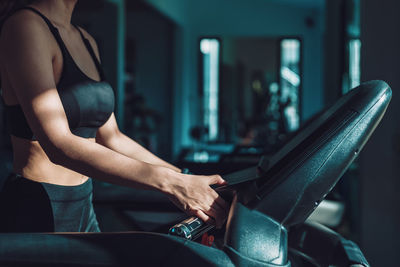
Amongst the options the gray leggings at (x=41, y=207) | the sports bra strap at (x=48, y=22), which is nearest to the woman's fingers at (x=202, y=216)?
the gray leggings at (x=41, y=207)

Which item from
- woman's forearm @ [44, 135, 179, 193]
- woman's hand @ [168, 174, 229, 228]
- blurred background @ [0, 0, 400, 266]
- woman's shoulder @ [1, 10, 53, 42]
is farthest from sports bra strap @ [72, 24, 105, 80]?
blurred background @ [0, 0, 400, 266]

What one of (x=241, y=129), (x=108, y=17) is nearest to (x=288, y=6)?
(x=241, y=129)

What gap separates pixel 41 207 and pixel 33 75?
1.11 feet

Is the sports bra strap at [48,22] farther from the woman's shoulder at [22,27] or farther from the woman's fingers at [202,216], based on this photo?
the woman's fingers at [202,216]

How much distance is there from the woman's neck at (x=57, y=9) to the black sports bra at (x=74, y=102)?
4.4 inches

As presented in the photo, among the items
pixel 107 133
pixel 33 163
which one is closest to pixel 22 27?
pixel 33 163

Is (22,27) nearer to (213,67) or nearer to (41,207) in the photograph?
(41,207)

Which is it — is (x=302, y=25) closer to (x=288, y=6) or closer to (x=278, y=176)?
(x=288, y=6)

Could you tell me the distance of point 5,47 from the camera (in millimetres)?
1044

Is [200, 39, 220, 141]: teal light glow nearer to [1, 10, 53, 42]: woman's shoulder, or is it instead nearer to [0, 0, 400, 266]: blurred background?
[0, 0, 400, 266]: blurred background

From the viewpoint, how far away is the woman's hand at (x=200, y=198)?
88cm

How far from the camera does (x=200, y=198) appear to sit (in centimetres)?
88

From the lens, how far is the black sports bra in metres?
1.16

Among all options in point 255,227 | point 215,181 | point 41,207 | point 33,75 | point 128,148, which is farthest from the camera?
point 128,148
